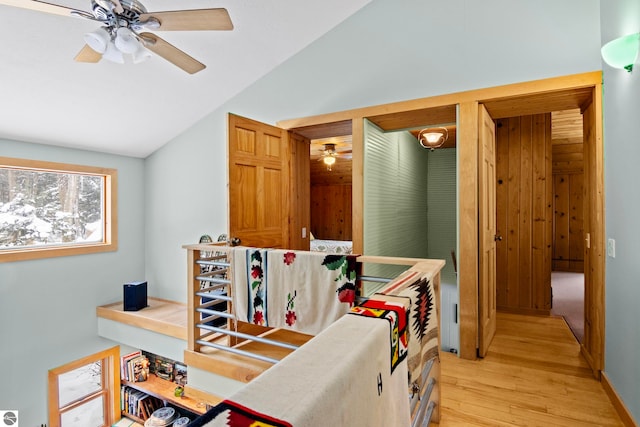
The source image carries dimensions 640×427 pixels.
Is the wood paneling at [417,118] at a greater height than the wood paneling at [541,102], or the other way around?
the wood paneling at [417,118]

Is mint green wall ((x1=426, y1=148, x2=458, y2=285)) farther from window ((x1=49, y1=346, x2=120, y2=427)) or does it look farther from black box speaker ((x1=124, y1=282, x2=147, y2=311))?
window ((x1=49, y1=346, x2=120, y2=427))

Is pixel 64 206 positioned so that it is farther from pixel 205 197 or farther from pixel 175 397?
pixel 175 397

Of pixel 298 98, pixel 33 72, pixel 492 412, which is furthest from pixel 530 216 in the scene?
pixel 33 72

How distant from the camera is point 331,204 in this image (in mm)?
7520

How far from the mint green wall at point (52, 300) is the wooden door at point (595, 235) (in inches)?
205

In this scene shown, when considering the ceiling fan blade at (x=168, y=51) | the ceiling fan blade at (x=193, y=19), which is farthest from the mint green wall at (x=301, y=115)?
the ceiling fan blade at (x=193, y=19)

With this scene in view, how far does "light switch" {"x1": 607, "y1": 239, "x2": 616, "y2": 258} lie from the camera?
188cm

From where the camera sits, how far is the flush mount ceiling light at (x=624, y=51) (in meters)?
1.53

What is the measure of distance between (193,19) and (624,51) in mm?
2249

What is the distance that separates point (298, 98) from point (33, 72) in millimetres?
2262

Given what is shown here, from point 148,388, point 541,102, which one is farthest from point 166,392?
point 541,102

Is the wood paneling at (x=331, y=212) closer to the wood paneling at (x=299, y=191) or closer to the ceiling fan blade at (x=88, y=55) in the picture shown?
the wood paneling at (x=299, y=191)

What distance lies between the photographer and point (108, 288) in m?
4.37

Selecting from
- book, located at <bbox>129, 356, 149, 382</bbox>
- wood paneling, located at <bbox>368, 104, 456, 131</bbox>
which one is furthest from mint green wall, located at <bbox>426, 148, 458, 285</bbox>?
book, located at <bbox>129, 356, 149, 382</bbox>
